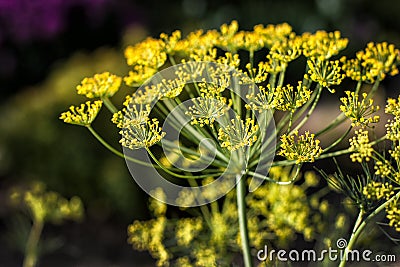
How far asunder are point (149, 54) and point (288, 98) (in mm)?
459

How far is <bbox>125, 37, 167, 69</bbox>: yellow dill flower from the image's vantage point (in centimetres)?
175

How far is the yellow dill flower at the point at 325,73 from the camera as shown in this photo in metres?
1.56

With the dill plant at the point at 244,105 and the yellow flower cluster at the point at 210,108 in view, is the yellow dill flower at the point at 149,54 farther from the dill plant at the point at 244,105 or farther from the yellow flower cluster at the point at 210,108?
the yellow flower cluster at the point at 210,108

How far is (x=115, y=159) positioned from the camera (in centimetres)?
505

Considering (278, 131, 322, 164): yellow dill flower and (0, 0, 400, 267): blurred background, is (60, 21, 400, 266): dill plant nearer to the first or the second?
(278, 131, 322, 164): yellow dill flower

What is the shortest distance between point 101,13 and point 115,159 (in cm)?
383

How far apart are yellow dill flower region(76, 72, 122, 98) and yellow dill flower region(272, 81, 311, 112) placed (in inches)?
18.1

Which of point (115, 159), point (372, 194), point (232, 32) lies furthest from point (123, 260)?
point (372, 194)

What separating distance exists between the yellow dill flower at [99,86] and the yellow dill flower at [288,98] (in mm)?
459

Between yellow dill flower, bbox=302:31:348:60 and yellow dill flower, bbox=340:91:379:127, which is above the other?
yellow dill flower, bbox=302:31:348:60

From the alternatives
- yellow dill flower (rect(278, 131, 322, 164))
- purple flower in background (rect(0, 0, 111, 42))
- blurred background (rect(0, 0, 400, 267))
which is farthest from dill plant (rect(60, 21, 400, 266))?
purple flower in background (rect(0, 0, 111, 42))

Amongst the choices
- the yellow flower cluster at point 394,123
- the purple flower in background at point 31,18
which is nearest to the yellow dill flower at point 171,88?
the yellow flower cluster at point 394,123

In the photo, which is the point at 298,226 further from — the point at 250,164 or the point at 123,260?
the point at 123,260

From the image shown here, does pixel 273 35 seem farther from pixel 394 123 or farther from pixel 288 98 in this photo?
pixel 394 123
